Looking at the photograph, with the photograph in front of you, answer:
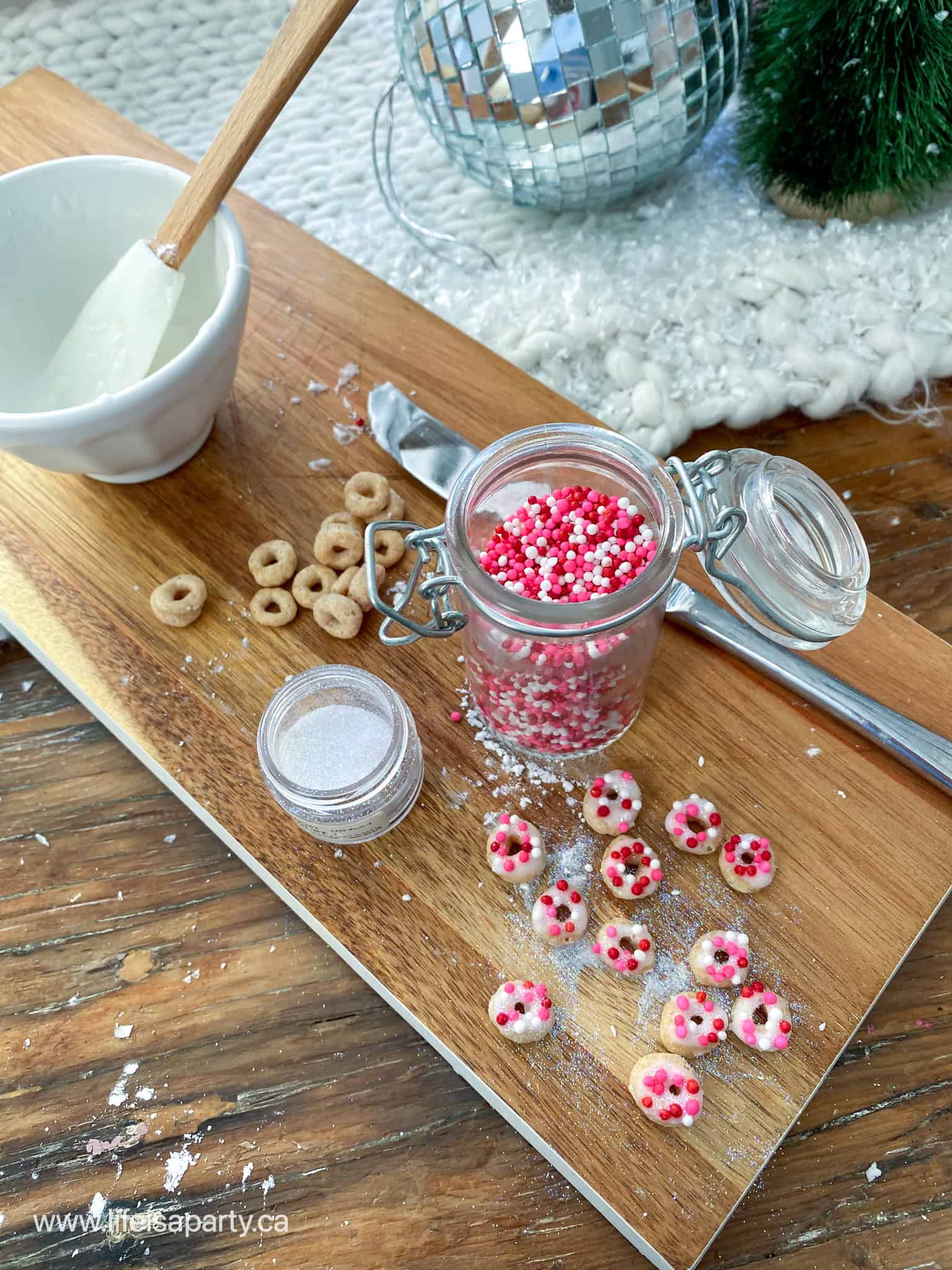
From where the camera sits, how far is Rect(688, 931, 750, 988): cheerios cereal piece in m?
0.81

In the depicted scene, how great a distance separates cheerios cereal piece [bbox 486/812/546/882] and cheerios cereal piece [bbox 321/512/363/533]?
308mm

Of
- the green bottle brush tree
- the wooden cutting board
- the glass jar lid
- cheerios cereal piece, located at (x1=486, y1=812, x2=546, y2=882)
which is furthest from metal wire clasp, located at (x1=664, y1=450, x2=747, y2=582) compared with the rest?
the green bottle brush tree

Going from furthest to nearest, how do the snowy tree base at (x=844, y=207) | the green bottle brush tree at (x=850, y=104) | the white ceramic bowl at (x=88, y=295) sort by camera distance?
the snowy tree base at (x=844, y=207)
the green bottle brush tree at (x=850, y=104)
the white ceramic bowl at (x=88, y=295)

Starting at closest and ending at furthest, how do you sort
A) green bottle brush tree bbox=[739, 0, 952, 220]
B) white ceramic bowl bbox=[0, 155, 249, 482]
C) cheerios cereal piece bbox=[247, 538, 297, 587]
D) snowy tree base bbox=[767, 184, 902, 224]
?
white ceramic bowl bbox=[0, 155, 249, 482], cheerios cereal piece bbox=[247, 538, 297, 587], green bottle brush tree bbox=[739, 0, 952, 220], snowy tree base bbox=[767, 184, 902, 224]

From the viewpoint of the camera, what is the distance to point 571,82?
107 centimetres

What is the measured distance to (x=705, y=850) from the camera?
0.86m

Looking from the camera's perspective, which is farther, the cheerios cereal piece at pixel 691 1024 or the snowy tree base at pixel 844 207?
the snowy tree base at pixel 844 207

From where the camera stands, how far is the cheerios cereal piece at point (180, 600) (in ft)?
3.10

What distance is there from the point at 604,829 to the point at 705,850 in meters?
0.08

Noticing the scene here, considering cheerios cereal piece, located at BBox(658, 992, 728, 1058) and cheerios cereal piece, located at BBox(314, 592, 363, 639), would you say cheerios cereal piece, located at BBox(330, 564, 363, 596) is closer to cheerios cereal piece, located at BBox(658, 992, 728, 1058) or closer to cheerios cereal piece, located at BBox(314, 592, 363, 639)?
cheerios cereal piece, located at BBox(314, 592, 363, 639)

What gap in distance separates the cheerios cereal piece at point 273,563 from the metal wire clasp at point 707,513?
0.35 m

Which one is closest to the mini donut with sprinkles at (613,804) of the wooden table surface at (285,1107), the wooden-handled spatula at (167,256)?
the wooden table surface at (285,1107)

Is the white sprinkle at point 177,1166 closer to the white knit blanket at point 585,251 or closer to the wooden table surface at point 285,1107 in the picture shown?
the wooden table surface at point 285,1107

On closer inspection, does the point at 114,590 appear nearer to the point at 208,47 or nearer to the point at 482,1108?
the point at 482,1108
